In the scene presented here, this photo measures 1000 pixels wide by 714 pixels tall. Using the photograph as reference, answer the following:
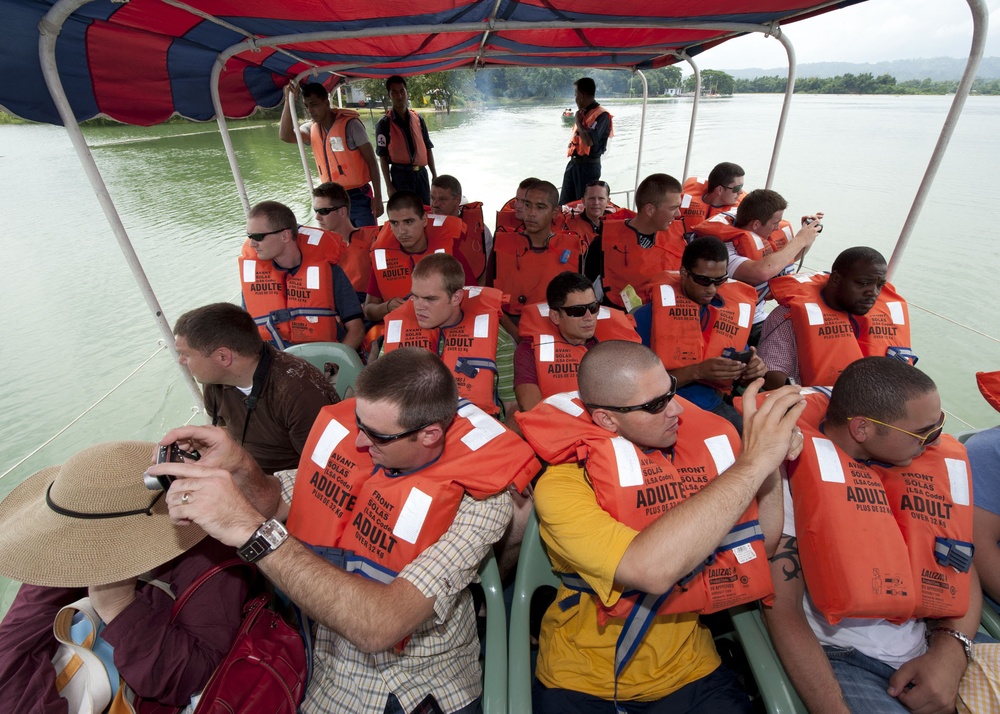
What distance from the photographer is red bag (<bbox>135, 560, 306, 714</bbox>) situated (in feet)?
3.67

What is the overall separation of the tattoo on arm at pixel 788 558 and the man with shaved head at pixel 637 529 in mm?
56

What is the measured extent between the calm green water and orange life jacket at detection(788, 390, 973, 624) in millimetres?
2520

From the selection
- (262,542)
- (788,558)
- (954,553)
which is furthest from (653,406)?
(262,542)

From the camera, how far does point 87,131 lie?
78.6 feet

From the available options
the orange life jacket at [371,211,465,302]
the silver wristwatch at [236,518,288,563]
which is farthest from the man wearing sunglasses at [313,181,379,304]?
the silver wristwatch at [236,518,288,563]

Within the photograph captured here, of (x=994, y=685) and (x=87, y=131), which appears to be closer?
(x=994, y=685)

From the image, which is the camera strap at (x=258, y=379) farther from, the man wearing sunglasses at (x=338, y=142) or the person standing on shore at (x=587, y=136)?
the person standing on shore at (x=587, y=136)

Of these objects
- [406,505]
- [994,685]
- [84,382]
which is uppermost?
[406,505]

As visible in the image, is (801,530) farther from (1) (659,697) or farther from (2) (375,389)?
(2) (375,389)

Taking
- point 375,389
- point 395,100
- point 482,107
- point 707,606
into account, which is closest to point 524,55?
point 395,100

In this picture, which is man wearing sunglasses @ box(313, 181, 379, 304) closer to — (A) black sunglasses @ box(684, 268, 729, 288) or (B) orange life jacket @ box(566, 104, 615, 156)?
(A) black sunglasses @ box(684, 268, 729, 288)

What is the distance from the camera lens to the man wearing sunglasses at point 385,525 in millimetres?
1084

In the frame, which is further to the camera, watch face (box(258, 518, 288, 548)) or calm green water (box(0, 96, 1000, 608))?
calm green water (box(0, 96, 1000, 608))

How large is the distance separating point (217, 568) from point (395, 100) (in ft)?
15.8
